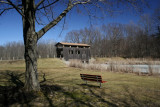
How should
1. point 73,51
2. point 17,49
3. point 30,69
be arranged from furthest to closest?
point 17,49 → point 73,51 → point 30,69

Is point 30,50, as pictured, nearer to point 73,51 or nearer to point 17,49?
point 73,51

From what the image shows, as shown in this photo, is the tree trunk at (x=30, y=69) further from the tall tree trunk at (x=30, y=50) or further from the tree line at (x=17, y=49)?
the tree line at (x=17, y=49)

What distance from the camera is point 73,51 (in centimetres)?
3016

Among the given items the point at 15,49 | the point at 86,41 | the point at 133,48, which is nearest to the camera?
the point at 133,48

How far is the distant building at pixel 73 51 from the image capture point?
28500mm

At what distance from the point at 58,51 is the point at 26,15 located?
27.8 m

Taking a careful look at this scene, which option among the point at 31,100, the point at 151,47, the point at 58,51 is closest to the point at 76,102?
the point at 31,100

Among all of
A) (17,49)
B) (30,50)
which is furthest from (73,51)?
(17,49)

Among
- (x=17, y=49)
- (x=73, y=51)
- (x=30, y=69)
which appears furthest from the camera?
(x=17, y=49)

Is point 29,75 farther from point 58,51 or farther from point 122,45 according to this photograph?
point 122,45

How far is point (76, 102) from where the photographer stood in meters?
3.81

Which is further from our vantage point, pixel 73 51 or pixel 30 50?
pixel 73 51

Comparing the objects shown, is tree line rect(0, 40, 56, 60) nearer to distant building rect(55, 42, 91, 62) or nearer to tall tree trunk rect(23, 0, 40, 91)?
distant building rect(55, 42, 91, 62)

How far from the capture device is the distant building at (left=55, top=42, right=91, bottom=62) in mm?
28500
